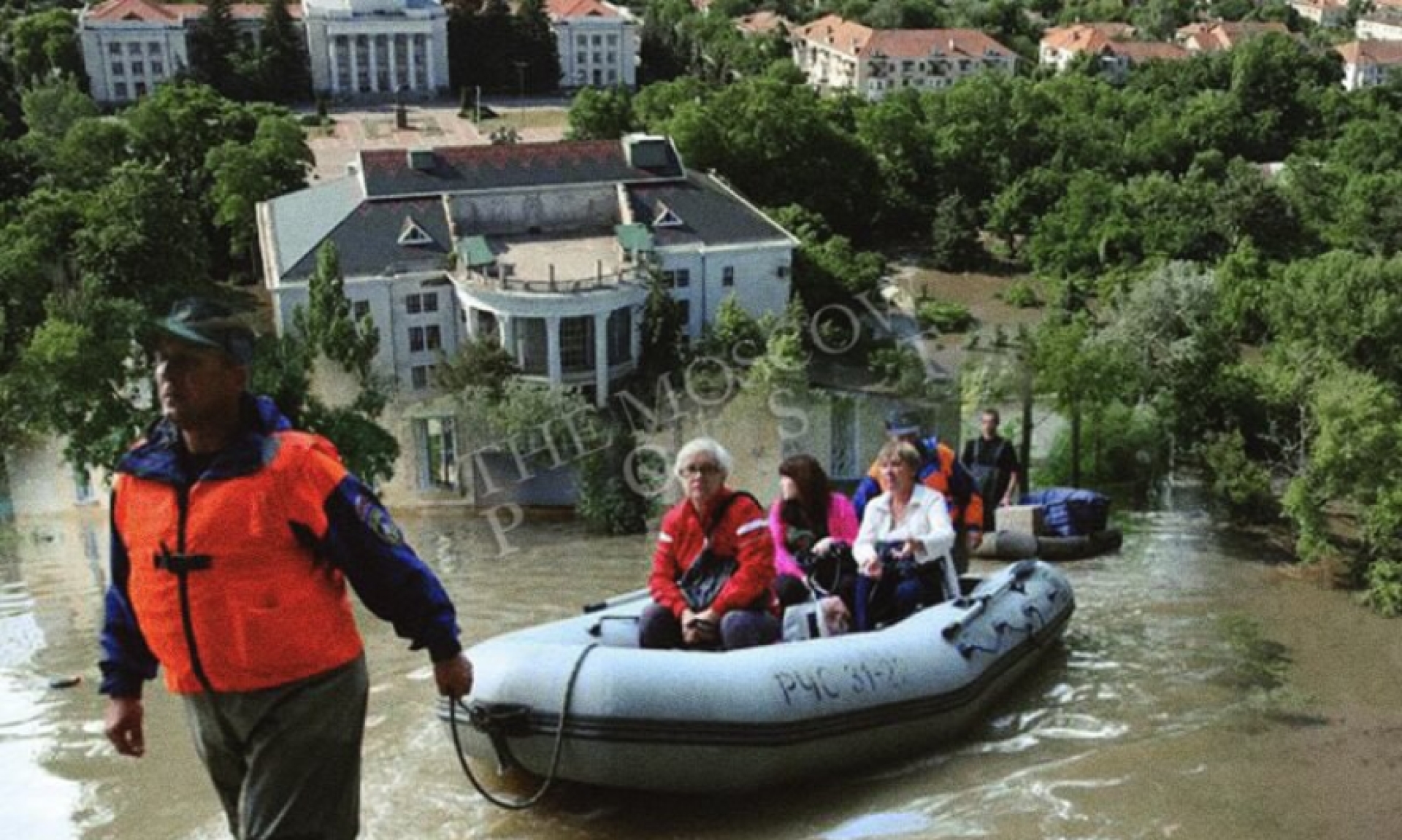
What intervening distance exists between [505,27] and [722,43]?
41.8 feet

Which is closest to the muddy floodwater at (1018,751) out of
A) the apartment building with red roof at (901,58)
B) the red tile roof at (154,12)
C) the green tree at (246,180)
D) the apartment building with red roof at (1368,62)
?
the green tree at (246,180)

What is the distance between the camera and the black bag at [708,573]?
7.96m

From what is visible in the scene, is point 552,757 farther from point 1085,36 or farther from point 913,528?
point 1085,36

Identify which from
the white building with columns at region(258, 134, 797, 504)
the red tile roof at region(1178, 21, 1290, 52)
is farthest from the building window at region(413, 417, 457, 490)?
the red tile roof at region(1178, 21, 1290, 52)

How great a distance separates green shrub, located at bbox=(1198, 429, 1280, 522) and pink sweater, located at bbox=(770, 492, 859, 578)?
8941 mm

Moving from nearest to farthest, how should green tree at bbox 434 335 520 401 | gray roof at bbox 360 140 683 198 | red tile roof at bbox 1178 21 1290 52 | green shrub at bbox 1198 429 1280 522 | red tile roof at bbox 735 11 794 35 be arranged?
1. green shrub at bbox 1198 429 1280 522
2. green tree at bbox 434 335 520 401
3. gray roof at bbox 360 140 683 198
4. red tile roof at bbox 1178 21 1290 52
5. red tile roof at bbox 735 11 794 35

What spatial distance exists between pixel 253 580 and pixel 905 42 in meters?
80.1

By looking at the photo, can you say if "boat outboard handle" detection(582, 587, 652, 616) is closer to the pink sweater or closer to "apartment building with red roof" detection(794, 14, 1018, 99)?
the pink sweater

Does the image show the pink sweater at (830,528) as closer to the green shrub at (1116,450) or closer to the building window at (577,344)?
the green shrub at (1116,450)

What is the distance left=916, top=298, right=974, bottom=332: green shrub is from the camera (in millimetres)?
40406

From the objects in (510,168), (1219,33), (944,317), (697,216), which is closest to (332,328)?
(510,168)

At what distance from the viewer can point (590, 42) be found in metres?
78.2

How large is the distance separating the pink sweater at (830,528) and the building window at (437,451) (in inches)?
640

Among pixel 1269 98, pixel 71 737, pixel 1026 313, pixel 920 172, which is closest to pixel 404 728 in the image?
pixel 71 737
